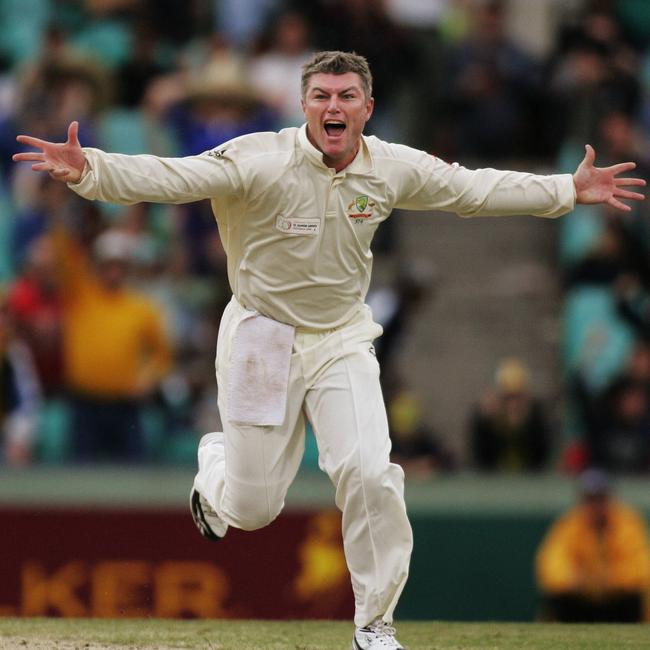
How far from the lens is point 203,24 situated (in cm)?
1433

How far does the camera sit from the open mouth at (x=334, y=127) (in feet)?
21.7

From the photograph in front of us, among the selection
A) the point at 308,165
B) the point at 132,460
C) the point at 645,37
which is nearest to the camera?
the point at 308,165

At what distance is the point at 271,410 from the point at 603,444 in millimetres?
5369

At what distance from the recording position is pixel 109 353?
11.6 metres

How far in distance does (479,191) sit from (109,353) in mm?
5178

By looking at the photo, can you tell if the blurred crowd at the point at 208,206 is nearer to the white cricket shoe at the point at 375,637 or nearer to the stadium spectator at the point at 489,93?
the stadium spectator at the point at 489,93

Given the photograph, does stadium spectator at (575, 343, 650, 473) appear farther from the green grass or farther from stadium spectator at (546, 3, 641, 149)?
the green grass

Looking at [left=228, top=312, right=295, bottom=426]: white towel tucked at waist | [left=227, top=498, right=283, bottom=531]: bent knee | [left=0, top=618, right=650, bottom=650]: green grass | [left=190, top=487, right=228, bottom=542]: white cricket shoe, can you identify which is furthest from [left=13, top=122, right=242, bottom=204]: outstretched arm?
[left=0, top=618, right=650, bottom=650]: green grass

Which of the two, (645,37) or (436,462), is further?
(645,37)

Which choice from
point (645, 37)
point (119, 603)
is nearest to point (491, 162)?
point (645, 37)

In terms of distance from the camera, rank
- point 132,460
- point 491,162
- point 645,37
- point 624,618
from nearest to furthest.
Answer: point 624,618
point 132,460
point 491,162
point 645,37

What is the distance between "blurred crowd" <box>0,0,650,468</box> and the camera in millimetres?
11547

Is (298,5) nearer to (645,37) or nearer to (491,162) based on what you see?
(491,162)

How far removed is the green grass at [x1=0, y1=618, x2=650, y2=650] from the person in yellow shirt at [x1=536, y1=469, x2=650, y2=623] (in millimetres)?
1842
